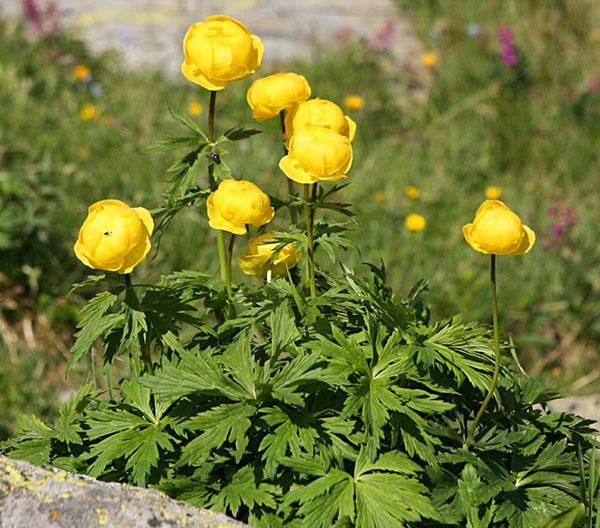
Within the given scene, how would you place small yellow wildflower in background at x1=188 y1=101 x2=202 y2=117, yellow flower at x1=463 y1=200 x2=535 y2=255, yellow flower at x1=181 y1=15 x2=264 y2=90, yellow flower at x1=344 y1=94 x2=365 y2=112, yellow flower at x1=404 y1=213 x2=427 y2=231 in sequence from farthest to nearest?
yellow flower at x1=344 y1=94 x2=365 y2=112 → small yellow wildflower in background at x1=188 y1=101 x2=202 y2=117 → yellow flower at x1=404 y1=213 x2=427 y2=231 → yellow flower at x1=181 y1=15 x2=264 y2=90 → yellow flower at x1=463 y1=200 x2=535 y2=255

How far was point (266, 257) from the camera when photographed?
1.88 m

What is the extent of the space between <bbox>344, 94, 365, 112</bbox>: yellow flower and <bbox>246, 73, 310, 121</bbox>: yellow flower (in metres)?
2.87

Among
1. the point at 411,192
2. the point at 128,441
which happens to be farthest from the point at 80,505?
the point at 411,192

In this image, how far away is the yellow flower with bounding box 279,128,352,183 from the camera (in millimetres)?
1644

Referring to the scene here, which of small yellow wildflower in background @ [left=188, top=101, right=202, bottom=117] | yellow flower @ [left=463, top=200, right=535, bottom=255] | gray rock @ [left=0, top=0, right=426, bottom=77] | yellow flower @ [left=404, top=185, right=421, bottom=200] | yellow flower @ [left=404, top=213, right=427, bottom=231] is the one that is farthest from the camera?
gray rock @ [left=0, top=0, right=426, bottom=77]

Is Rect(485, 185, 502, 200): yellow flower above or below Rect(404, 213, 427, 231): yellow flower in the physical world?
below

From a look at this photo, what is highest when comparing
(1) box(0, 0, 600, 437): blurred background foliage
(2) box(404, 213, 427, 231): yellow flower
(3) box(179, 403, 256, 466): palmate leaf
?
(3) box(179, 403, 256, 466): palmate leaf

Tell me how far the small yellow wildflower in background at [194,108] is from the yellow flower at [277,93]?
2.74 meters

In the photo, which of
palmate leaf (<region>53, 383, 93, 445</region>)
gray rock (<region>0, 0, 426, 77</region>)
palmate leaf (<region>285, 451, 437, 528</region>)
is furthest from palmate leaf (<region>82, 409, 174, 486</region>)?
gray rock (<region>0, 0, 426, 77</region>)

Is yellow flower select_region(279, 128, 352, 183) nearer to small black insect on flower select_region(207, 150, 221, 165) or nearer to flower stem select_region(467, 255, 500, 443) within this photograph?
small black insect on flower select_region(207, 150, 221, 165)

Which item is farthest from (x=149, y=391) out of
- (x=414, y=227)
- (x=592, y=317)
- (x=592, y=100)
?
(x=592, y=100)

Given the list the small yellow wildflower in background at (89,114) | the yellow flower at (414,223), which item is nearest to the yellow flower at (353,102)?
the yellow flower at (414,223)

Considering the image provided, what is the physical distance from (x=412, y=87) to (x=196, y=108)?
4.80ft

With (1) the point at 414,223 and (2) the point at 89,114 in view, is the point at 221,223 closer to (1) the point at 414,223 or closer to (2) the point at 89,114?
(1) the point at 414,223
